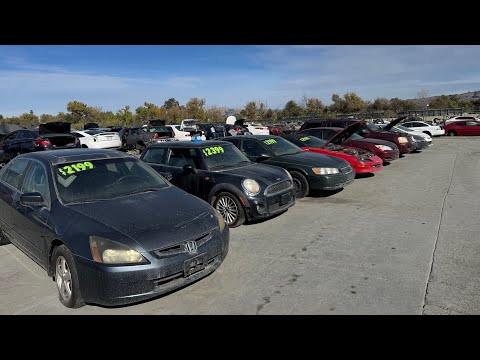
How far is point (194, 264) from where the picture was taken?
11.3 ft

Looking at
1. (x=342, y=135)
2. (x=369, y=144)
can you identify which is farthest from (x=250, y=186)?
(x=369, y=144)

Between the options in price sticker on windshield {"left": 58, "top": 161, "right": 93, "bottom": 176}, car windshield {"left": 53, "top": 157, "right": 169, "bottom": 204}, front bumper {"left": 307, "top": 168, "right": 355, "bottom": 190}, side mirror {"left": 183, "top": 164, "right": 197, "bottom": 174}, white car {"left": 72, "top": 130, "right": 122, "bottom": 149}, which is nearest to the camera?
car windshield {"left": 53, "top": 157, "right": 169, "bottom": 204}

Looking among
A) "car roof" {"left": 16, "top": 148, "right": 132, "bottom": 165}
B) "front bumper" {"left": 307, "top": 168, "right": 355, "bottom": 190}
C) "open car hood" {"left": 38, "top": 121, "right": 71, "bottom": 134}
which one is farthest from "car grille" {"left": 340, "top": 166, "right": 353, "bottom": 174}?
"open car hood" {"left": 38, "top": 121, "right": 71, "bottom": 134}

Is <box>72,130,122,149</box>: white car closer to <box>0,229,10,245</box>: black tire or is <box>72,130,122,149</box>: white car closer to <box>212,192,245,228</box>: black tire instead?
<box>0,229,10,245</box>: black tire

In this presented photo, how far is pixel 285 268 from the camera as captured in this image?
166 inches

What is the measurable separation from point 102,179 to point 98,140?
1567cm

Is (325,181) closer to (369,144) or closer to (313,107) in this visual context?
(369,144)

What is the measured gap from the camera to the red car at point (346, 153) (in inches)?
380

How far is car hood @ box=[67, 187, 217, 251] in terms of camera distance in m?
3.33

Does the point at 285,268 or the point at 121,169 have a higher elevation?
the point at 121,169
